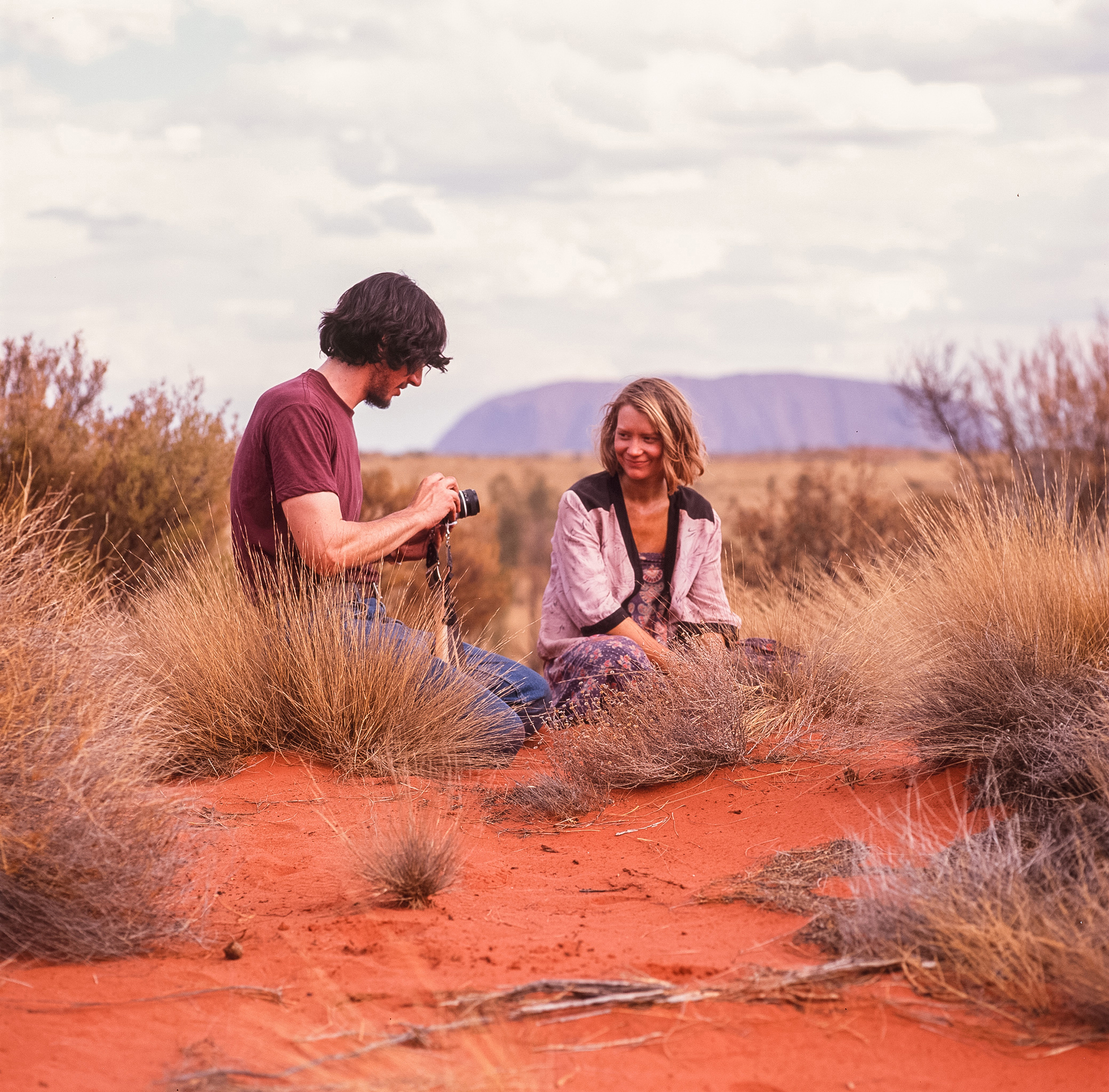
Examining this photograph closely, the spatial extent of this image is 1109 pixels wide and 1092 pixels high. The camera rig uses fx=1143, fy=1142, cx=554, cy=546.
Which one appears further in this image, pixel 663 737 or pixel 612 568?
pixel 612 568

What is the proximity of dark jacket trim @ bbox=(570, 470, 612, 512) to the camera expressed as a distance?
48cm

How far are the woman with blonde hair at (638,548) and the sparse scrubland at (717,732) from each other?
1.21 feet

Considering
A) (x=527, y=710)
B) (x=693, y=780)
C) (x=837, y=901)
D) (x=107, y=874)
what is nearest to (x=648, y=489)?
(x=527, y=710)

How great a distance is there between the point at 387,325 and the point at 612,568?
5.01 ft

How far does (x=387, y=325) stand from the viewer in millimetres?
4559

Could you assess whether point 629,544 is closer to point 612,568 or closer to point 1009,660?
point 612,568

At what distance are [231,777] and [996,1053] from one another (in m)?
2.87

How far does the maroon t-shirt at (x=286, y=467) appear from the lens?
14.3 feet

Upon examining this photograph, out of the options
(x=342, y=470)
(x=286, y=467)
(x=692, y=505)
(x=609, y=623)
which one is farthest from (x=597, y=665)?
(x=286, y=467)

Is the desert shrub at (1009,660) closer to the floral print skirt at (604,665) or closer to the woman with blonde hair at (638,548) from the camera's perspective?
the floral print skirt at (604,665)

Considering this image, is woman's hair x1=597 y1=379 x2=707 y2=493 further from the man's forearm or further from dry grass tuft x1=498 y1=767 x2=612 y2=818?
dry grass tuft x1=498 y1=767 x2=612 y2=818

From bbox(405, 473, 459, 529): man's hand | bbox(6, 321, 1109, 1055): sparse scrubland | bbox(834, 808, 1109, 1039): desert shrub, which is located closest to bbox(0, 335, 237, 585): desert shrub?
bbox(6, 321, 1109, 1055): sparse scrubland

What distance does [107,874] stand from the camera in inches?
107

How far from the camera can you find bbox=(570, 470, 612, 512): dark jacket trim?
5.22 m
